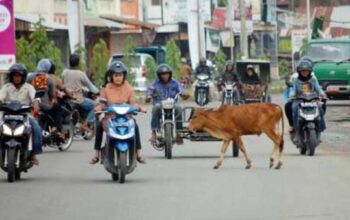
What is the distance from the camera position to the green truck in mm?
36656

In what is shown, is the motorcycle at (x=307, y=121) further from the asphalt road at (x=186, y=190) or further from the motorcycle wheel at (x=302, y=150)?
the asphalt road at (x=186, y=190)

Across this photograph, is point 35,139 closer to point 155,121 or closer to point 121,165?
point 121,165

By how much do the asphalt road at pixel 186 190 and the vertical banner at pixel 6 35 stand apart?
497cm

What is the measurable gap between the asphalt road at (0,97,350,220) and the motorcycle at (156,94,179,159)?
0.23 m

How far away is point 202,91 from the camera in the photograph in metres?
39.1

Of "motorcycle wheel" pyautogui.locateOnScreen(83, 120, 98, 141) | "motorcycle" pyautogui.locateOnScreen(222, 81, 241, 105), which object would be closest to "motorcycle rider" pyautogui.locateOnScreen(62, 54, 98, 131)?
"motorcycle wheel" pyautogui.locateOnScreen(83, 120, 98, 141)

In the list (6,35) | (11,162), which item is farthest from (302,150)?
(6,35)

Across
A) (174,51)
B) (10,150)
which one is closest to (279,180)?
(10,150)

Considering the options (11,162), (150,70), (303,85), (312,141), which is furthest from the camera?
(150,70)

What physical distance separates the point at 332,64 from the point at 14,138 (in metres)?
22.3

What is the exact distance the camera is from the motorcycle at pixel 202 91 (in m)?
38.9

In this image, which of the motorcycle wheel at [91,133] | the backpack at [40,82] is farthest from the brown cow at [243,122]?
the motorcycle wheel at [91,133]

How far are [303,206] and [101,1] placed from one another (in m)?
48.9

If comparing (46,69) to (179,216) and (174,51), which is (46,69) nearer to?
(179,216)
